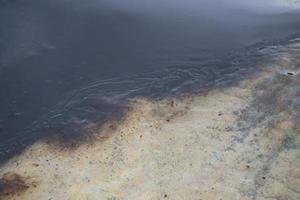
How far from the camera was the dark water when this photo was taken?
6348 mm

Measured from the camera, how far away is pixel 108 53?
7438mm

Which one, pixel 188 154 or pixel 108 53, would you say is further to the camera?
pixel 108 53

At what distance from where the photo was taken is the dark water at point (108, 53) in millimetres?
6348

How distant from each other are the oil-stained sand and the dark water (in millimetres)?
384

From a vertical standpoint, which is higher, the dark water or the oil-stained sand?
the dark water

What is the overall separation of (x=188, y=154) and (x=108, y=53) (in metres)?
2.97

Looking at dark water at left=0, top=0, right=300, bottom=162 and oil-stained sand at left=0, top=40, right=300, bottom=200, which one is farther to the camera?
dark water at left=0, top=0, right=300, bottom=162

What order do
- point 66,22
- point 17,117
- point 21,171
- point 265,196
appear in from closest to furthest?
1. point 265,196
2. point 21,171
3. point 17,117
4. point 66,22

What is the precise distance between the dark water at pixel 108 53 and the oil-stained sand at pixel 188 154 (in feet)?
1.26

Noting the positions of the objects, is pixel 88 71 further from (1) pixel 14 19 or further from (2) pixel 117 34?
(1) pixel 14 19

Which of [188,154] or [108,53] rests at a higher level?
[108,53]

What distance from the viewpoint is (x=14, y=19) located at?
853 cm

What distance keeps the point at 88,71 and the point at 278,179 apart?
3798 millimetres

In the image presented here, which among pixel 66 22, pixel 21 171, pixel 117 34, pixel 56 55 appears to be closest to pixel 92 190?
pixel 21 171
